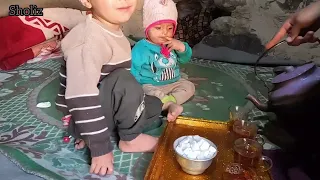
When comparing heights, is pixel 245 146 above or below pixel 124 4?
below

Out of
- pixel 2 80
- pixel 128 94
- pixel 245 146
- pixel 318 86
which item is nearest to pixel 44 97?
pixel 2 80

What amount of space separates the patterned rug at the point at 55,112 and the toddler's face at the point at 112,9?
1.23 ft

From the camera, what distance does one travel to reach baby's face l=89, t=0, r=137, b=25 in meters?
1.06

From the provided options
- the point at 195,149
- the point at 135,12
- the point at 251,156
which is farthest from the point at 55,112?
the point at 135,12

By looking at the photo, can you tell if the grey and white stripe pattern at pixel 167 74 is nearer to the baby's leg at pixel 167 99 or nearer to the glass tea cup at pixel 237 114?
the baby's leg at pixel 167 99

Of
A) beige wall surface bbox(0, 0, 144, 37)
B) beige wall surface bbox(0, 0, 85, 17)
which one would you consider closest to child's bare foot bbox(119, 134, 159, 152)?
beige wall surface bbox(0, 0, 144, 37)

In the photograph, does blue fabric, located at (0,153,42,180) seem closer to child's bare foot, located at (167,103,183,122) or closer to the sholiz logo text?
child's bare foot, located at (167,103,183,122)

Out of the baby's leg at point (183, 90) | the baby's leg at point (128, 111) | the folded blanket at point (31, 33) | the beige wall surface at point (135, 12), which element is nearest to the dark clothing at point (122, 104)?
the baby's leg at point (128, 111)

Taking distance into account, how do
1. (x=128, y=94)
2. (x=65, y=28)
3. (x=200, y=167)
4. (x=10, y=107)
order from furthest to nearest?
(x=65, y=28) < (x=10, y=107) < (x=128, y=94) < (x=200, y=167)

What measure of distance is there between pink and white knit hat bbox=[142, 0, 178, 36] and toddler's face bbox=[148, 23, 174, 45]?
0.02 m

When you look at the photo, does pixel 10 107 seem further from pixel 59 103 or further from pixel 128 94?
pixel 128 94

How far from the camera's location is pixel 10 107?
1.39 meters

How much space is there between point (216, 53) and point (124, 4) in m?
0.87

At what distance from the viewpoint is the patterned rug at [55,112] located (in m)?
1.08
